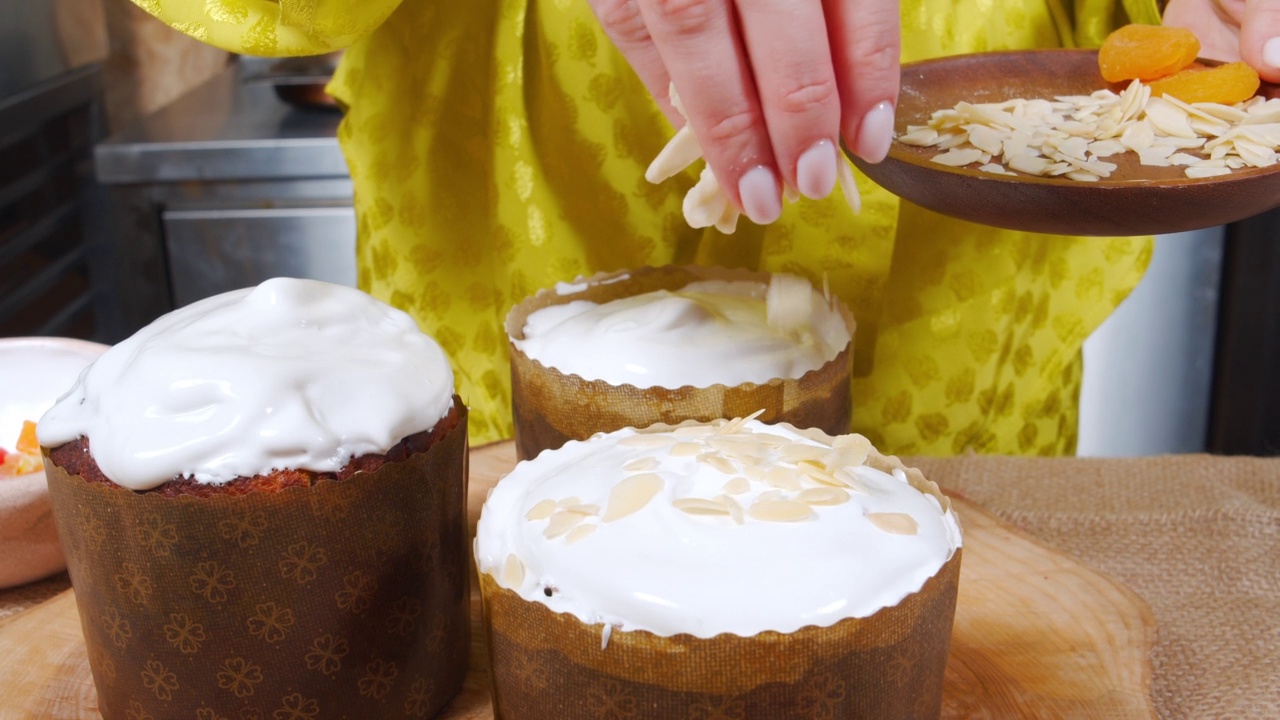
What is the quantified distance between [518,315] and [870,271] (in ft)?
1.37

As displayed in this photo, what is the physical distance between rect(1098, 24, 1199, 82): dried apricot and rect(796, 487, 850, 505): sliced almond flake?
23.2 inches

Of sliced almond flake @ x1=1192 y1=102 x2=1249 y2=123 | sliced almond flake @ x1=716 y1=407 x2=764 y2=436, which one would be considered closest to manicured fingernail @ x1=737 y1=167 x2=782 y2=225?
sliced almond flake @ x1=716 y1=407 x2=764 y2=436

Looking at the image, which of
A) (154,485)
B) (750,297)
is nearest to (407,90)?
(750,297)

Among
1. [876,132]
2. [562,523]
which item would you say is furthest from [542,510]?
[876,132]

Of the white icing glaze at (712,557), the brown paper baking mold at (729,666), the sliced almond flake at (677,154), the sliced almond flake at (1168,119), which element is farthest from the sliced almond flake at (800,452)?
the sliced almond flake at (1168,119)

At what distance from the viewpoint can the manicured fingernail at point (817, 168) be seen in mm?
771

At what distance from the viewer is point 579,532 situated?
2.45 feet

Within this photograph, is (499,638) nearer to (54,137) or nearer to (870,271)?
(870,271)

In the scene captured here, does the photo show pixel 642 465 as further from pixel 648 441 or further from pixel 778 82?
pixel 778 82

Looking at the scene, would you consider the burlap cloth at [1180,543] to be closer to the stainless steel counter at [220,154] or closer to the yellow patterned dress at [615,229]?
the yellow patterned dress at [615,229]

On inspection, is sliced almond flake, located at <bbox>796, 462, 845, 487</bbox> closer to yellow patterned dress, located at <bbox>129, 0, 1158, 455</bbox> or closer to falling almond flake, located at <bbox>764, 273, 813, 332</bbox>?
falling almond flake, located at <bbox>764, 273, 813, 332</bbox>

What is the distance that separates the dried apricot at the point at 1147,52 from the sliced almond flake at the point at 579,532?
71cm

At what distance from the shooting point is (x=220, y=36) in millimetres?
1146

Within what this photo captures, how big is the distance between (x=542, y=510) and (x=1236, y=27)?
925mm
